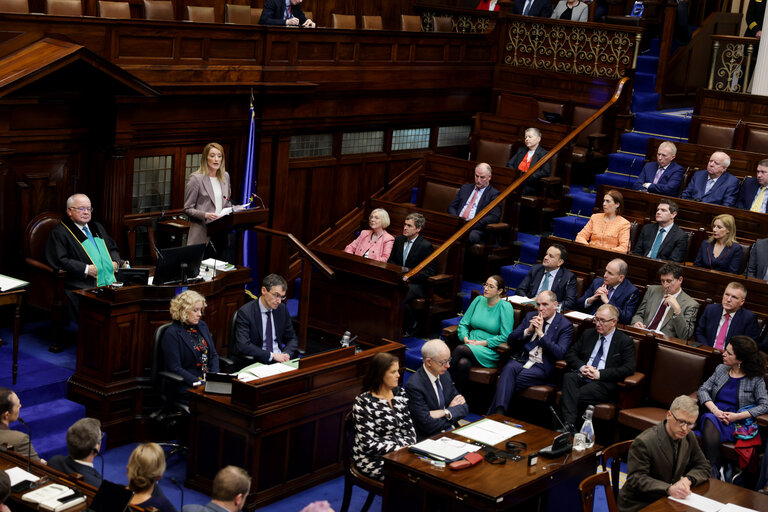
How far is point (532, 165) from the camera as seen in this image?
10195 mm

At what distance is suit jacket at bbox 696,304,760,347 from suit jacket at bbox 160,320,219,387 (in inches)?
143

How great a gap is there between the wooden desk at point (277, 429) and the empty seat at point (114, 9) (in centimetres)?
410

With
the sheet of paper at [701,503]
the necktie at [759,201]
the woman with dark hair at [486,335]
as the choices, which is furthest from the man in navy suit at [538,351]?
the necktie at [759,201]

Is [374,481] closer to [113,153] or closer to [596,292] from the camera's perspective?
[596,292]

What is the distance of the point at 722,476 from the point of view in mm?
6617

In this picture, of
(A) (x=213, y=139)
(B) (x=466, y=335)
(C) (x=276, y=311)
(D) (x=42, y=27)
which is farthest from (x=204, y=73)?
(B) (x=466, y=335)

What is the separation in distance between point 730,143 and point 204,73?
524 cm

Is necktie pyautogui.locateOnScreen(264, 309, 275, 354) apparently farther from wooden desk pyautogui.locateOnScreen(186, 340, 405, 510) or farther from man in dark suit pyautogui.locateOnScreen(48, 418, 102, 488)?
man in dark suit pyautogui.locateOnScreen(48, 418, 102, 488)

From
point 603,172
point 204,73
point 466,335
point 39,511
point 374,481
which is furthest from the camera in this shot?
point 603,172

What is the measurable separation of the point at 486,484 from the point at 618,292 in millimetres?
3165

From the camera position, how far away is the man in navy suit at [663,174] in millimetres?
9406

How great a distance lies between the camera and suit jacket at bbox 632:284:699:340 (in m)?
7.55

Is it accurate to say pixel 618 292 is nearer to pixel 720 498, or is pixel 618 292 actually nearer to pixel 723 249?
pixel 723 249

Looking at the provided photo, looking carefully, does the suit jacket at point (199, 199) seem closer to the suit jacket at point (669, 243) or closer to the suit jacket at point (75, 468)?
the suit jacket at point (75, 468)
